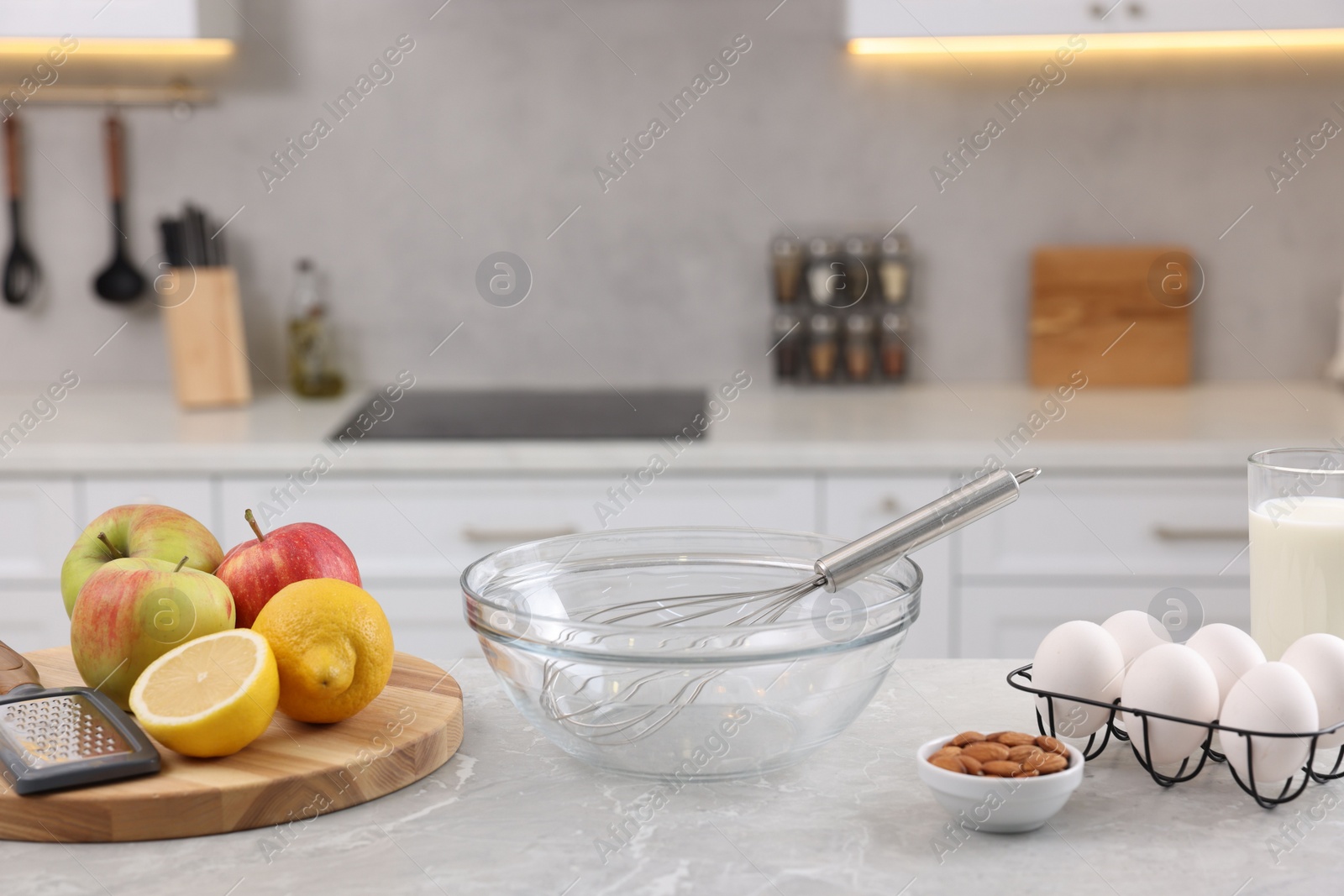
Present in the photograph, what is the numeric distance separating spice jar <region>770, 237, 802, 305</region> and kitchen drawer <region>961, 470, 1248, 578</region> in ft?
A: 2.26

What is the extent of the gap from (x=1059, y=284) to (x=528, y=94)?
3.54 ft

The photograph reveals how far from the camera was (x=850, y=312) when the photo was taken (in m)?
2.37

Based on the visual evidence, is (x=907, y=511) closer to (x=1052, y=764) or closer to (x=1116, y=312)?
(x=1116, y=312)

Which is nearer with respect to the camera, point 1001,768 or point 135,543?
point 1001,768

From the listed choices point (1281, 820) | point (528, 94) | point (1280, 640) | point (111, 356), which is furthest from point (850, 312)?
point (1281, 820)

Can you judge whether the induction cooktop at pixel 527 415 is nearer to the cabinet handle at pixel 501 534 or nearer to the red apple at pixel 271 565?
the cabinet handle at pixel 501 534

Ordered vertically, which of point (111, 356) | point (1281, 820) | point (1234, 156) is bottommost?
point (1281, 820)

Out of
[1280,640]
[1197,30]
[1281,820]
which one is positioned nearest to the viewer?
[1281,820]

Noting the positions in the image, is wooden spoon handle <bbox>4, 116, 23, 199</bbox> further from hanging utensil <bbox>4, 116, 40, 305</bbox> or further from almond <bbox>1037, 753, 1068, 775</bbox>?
A: almond <bbox>1037, 753, 1068, 775</bbox>

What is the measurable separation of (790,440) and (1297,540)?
44.0 inches

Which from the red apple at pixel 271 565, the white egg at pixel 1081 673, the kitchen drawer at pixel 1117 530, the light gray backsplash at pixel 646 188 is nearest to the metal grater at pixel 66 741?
the red apple at pixel 271 565

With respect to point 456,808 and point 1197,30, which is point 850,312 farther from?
point 456,808

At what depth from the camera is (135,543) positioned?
87cm

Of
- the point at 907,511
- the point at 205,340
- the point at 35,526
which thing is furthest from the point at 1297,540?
the point at 205,340
